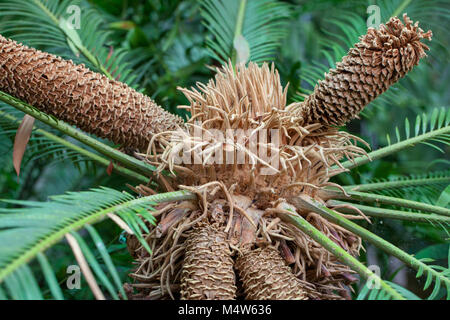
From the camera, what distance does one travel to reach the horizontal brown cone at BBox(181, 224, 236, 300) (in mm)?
615

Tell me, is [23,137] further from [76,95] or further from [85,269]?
[85,269]

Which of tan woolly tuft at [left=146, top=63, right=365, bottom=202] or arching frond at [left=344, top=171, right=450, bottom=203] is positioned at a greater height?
tan woolly tuft at [left=146, top=63, right=365, bottom=202]

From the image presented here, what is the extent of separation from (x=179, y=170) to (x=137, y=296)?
226 mm

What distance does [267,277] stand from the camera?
2.09 ft

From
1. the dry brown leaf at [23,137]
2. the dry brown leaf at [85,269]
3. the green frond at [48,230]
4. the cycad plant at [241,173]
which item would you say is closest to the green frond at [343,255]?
the cycad plant at [241,173]

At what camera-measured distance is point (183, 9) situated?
165 cm

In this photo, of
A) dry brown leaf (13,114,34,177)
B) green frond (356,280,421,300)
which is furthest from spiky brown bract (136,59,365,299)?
dry brown leaf (13,114,34,177)

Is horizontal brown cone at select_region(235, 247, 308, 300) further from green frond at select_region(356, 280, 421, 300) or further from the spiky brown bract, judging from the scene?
green frond at select_region(356, 280, 421, 300)

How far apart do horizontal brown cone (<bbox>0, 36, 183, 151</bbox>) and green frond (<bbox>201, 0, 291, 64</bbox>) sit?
16.2 inches

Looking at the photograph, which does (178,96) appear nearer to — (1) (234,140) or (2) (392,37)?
(1) (234,140)

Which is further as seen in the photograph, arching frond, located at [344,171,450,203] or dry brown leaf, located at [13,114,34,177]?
arching frond, located at [344,171,450,203]

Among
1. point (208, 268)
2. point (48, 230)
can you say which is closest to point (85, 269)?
point (48, 230)

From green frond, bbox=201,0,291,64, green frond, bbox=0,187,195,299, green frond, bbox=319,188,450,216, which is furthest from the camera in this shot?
green frond, bbox=201,0,291,64
